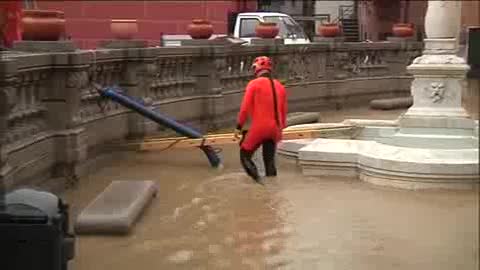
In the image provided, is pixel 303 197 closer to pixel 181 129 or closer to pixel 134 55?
pixel 181 129

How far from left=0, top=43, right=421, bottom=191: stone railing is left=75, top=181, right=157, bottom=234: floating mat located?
2.41ft

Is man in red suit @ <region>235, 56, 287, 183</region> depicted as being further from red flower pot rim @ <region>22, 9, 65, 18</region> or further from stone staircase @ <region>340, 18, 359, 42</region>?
stone staircase @ <region>340, 18, 359, 42</region>

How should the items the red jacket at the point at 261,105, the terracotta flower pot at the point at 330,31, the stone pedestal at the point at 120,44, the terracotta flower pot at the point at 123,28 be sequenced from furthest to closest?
the terracotta flower pot at the point at 330,31 → the stone pedestal at the point at 120,44 → the terracotta flower pot at the point at 123,28 → the red jacket at the point at 261,105

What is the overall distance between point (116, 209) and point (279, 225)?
1.40 metres

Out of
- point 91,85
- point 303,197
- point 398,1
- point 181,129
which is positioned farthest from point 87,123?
point 398,1

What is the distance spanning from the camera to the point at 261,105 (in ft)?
34.8

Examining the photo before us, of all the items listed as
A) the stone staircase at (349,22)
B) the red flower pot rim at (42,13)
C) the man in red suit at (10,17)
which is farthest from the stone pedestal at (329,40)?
the red flower pot rim at (42,13)

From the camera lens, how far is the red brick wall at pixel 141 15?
9.51 metres

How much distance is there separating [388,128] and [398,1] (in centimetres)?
347

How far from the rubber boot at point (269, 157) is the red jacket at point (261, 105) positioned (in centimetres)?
22

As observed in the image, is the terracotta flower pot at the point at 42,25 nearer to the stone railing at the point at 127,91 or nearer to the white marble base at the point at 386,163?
the stone railing at the point at 127,91

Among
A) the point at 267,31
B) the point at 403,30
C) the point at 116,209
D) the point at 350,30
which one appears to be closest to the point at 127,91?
the point at 116,209

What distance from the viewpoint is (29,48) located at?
384 inches

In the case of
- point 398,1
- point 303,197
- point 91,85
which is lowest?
point 303,197
